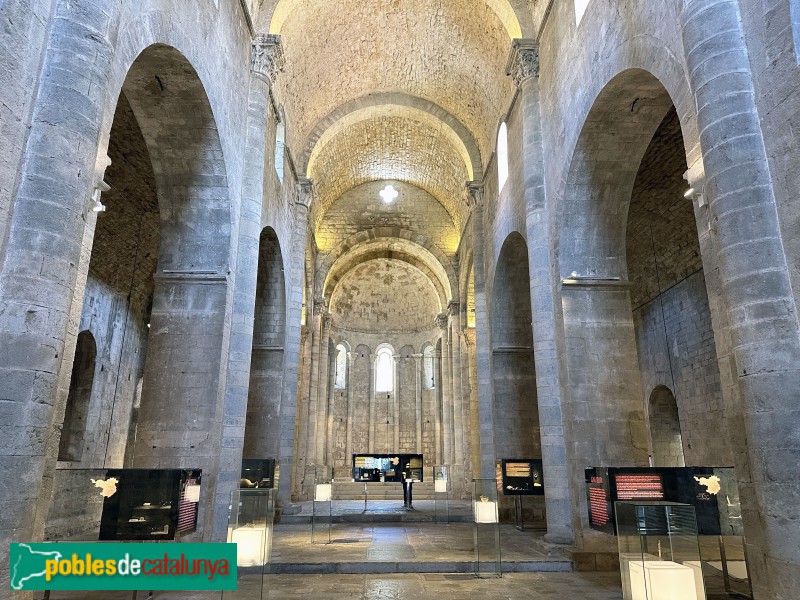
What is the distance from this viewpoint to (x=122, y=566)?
2.70 m

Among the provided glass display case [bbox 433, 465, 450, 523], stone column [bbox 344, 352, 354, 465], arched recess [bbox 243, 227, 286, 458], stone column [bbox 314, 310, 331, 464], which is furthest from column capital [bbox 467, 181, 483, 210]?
stone column [bbox 344, 352, 354, 465]

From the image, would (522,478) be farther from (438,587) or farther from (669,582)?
(669,582)

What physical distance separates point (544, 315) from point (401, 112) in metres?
11.7

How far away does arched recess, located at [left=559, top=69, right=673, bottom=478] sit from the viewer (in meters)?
9.40

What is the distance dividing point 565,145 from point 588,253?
6.56ft

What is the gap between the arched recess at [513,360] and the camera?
1475cm

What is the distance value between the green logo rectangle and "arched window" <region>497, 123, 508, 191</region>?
43.5 feet

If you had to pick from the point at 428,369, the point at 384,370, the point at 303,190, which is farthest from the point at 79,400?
the point at 428,369

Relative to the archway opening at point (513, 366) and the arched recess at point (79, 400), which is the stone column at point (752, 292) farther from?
the arched recess at point (79, 400)

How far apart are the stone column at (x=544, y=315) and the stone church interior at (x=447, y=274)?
2.4 inches

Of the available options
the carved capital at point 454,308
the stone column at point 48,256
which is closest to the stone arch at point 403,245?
the carved capital at point 454,308

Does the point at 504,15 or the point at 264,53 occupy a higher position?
the point at 504,15

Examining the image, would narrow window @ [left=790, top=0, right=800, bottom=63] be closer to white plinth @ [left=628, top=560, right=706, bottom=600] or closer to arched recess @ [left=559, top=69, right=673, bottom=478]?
white plinth @ [left=628, top=560, right=706, bottom=600]

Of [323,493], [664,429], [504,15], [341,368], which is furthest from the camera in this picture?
[341,368]
